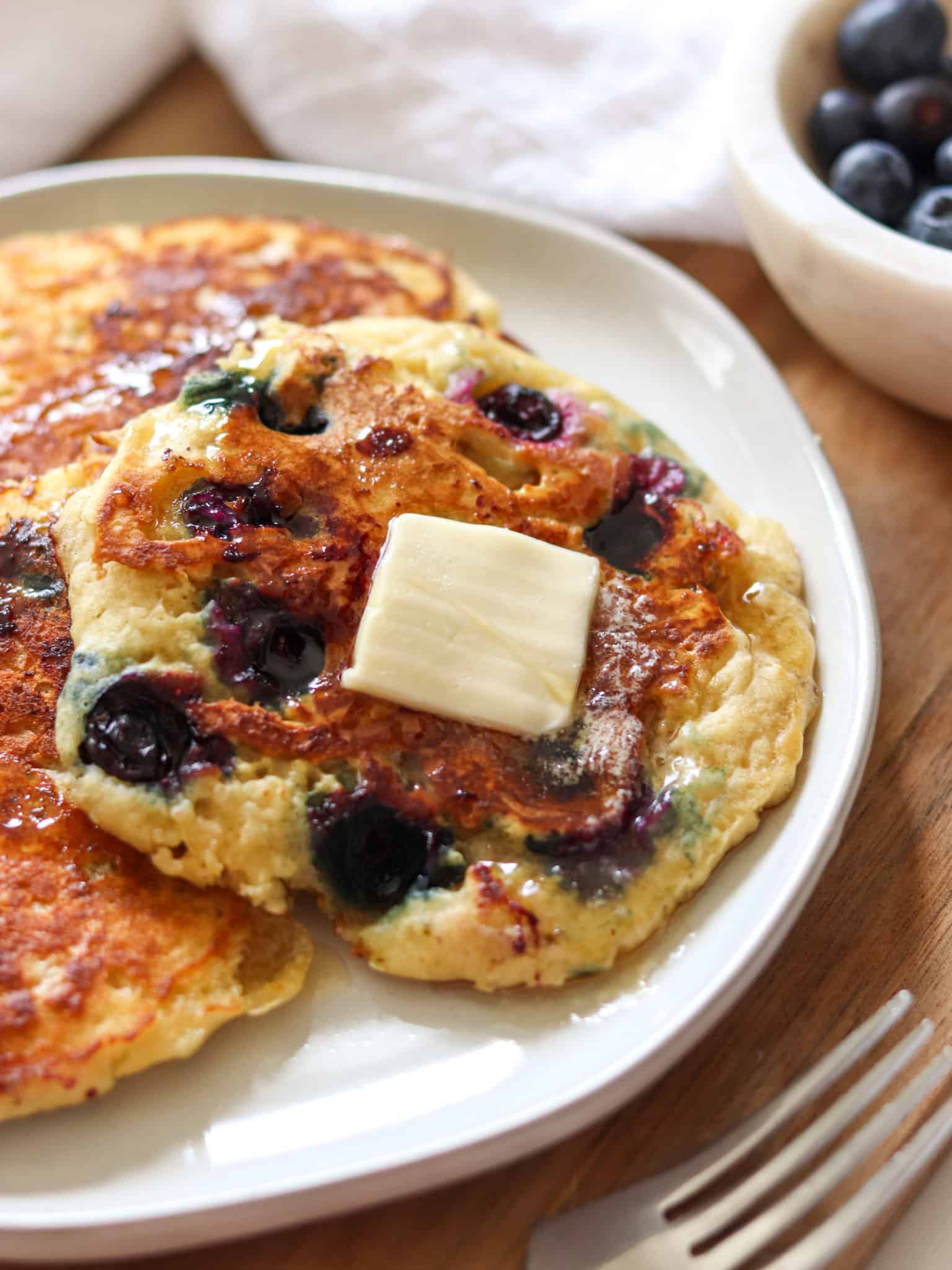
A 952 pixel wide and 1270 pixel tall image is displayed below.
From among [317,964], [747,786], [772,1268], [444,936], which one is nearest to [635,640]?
[747,786]

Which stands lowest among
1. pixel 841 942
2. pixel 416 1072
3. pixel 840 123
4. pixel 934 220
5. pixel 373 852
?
pixel 841 942

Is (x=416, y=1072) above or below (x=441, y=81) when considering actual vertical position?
below

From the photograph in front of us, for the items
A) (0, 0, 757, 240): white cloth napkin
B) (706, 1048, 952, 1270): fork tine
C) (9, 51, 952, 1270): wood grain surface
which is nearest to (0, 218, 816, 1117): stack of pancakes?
(9, 51, 952, 1270): wood grain surface

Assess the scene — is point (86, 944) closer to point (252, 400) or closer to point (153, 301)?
point (252, 400)

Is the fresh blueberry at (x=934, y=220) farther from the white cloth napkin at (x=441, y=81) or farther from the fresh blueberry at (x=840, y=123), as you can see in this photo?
the white cloth napkin at (x=441, y=81)

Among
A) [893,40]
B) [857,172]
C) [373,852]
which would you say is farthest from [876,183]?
[373,852]

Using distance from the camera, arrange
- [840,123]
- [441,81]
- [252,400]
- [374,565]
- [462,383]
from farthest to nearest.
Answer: [441,81]
[840,123]
[462,383]
[252,400]
[374,565]

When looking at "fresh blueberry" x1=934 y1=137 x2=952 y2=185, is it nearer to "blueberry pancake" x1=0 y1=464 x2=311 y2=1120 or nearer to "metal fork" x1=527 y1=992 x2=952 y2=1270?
"metal fork" x1=527 y1=992 x2=952 y2=1270

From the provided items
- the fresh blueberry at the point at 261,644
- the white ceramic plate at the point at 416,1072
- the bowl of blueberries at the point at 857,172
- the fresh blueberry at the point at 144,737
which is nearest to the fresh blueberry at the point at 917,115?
the bowl of blueberries at the point at 857,172
